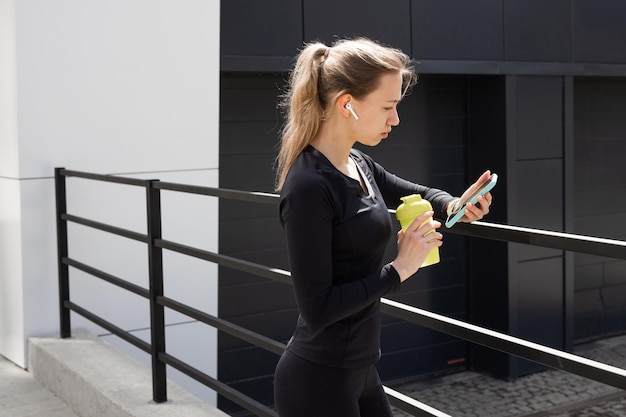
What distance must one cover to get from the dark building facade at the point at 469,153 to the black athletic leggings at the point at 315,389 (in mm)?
5744

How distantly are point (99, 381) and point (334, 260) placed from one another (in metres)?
2.74

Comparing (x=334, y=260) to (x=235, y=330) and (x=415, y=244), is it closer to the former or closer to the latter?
(x=415, y=244)

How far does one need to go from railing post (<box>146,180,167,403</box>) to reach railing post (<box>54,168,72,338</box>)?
1.21 metres

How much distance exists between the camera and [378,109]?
219 cm

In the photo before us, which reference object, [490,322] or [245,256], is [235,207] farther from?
[490,322]

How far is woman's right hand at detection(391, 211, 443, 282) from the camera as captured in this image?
216 centimetres

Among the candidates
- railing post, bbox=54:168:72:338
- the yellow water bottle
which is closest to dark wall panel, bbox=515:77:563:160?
railing post, bbox=54:168:72:338

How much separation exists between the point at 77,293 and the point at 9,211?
0.66 metres

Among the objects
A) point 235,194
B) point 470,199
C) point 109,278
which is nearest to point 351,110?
point 470,199

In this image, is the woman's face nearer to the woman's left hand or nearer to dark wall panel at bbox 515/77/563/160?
the woman's left hand

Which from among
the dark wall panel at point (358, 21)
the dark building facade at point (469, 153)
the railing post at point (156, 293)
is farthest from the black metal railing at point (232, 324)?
the dark wall panel at point (358, 21)

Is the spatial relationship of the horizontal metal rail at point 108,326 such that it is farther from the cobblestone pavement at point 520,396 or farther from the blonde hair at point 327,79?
the cobblestone pavement at point 520,396

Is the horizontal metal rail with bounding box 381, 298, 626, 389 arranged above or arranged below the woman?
below

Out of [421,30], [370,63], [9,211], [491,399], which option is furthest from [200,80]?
[491,399]
